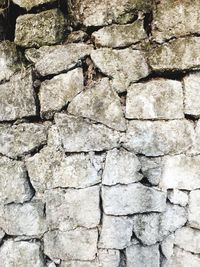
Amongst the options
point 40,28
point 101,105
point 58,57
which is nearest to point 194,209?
point 101,105

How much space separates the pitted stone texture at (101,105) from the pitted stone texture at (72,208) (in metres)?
0.38

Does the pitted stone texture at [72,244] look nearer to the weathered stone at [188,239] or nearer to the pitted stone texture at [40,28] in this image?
the weathered stone at [188,239]

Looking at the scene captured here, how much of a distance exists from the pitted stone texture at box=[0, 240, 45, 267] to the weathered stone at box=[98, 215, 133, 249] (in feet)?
1.25

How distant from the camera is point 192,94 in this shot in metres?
1.88

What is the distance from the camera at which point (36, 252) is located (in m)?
2.11

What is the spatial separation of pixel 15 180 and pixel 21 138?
24 centimetres

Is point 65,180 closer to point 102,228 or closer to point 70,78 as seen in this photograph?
point 102,228

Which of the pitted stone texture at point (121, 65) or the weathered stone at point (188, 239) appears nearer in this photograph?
the pitted stone texture at point (121, 65)

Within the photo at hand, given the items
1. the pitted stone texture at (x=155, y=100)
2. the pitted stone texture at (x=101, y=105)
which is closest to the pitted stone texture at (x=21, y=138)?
the pitted stone texture at (x=101, y=105)

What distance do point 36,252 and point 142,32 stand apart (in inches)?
53.3

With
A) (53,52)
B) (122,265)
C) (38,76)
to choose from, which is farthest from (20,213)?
(53,52)

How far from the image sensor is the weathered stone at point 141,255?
2.06 metres

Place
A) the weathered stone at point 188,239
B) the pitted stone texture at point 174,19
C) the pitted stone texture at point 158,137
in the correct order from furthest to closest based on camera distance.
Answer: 1. the weathered stone at point 188,239
2. the pitted stone texture at point 158,137
3. the pitted stone texture at point 174,19

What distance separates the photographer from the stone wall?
1888mm
